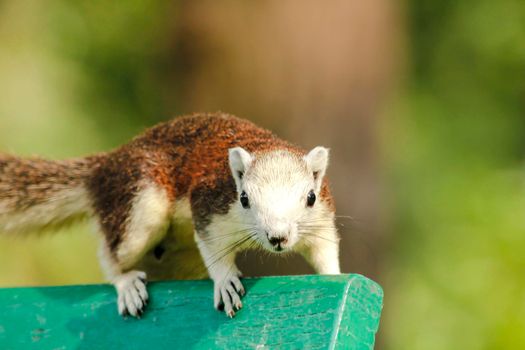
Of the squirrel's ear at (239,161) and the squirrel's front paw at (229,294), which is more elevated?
the squirrel's ear at (239,161)

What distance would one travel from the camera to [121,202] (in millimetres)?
3822

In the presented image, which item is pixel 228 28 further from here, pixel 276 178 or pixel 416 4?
pixel 416 4

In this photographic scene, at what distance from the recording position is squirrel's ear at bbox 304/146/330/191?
3.27 meters

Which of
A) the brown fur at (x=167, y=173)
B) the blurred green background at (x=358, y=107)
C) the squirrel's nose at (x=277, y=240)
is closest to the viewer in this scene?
the squirrel's nose at (x=277, y=240)

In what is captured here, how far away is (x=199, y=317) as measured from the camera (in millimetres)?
3039

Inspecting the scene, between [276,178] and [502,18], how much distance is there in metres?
7.37

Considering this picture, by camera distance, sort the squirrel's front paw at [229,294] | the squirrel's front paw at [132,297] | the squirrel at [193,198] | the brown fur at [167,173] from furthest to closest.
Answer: the brown fur at [167,173], the squirrel's front paw at [132,297], the squirrel at [193,198], the squirrel's front paw at [229,294]

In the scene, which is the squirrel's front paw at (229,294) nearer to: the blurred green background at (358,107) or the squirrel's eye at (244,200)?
the squirrel's eye at (244,200)

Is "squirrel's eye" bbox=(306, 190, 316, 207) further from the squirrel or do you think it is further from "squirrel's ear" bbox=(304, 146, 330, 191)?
"squirrel's ear" bbox=(304, 146, 330, 191)

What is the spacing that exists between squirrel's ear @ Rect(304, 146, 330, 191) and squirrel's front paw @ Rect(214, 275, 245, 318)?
1.66 feet

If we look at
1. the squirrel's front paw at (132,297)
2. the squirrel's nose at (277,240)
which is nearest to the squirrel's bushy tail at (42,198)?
the squirrel's front paw at (132,297)

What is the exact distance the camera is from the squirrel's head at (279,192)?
114 inches

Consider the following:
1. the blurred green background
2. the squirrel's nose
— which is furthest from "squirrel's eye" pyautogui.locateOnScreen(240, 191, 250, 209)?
the blurred green background

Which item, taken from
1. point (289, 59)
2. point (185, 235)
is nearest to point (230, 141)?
point (185, 235)
